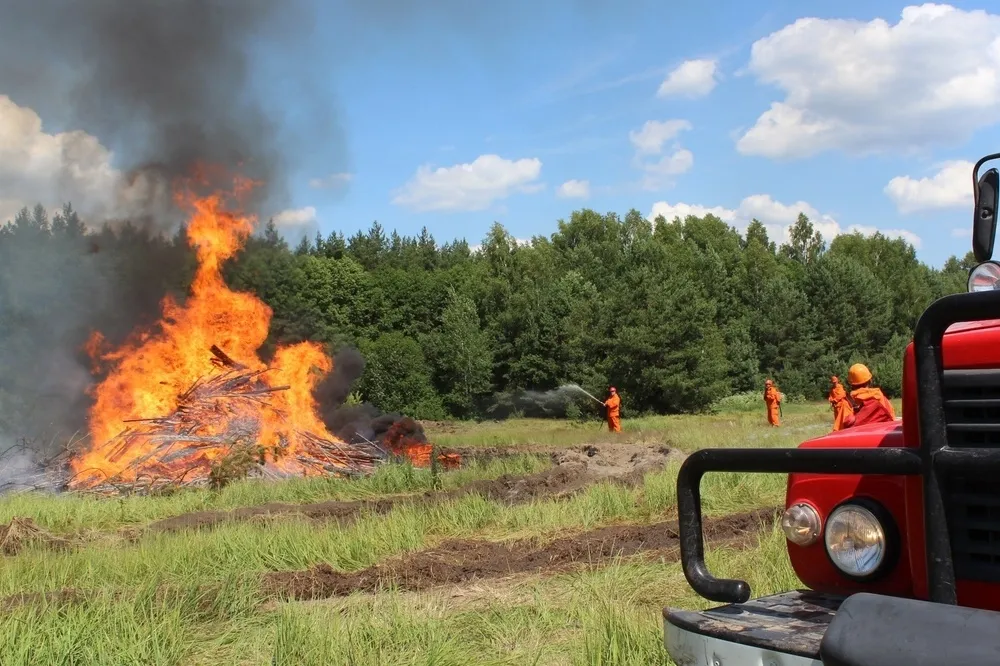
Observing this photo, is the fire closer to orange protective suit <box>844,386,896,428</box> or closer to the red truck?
orange protective suit <box>844,386,896,428</box>

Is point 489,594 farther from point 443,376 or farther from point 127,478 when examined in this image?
point 443,376

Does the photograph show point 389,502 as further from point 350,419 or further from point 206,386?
point 350,419

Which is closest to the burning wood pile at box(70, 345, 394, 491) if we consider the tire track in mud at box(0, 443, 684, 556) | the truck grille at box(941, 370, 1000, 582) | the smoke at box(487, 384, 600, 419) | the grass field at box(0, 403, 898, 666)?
the grass field at box(0, 403, 898, 666)

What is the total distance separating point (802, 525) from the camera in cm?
276

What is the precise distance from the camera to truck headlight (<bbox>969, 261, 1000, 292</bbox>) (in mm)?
3133

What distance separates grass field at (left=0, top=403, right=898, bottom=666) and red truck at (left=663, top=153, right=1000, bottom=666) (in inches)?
64.4

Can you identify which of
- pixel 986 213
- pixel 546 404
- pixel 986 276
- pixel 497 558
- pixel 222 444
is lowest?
pixel 497 558

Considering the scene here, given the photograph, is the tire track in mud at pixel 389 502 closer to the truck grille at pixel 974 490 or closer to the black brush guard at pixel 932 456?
the black brush guard at pixel 932 456

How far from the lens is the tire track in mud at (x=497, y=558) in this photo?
21.5ft

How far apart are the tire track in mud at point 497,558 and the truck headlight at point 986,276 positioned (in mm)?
3968

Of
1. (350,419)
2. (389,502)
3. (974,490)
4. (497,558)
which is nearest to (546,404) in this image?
(350,419)

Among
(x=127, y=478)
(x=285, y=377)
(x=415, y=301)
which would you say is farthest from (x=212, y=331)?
(x=415, y=301)

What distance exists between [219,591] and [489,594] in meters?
1.81

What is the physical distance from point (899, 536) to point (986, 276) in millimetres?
1157
